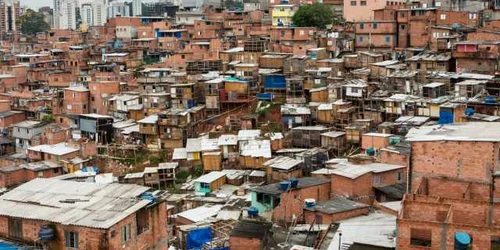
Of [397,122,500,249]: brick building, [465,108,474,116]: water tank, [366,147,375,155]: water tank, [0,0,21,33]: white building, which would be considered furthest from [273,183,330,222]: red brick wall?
[0,0,21,33]: white building

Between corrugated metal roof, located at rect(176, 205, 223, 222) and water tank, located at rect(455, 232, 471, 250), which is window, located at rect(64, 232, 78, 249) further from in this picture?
corrugated metal roof, located at rect(176, 205, 223, 222)

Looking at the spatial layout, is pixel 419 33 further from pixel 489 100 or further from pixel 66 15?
pixel 66 15

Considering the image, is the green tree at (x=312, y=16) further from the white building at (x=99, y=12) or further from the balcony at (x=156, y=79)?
the white building at (x=99, y=12)

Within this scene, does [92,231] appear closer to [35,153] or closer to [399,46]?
[35,153]

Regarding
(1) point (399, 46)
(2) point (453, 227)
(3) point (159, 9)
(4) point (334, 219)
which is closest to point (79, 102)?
(1) point (399, 46)

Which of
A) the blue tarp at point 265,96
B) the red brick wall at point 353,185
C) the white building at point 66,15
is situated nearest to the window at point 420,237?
the red brick wall at point 353,185
